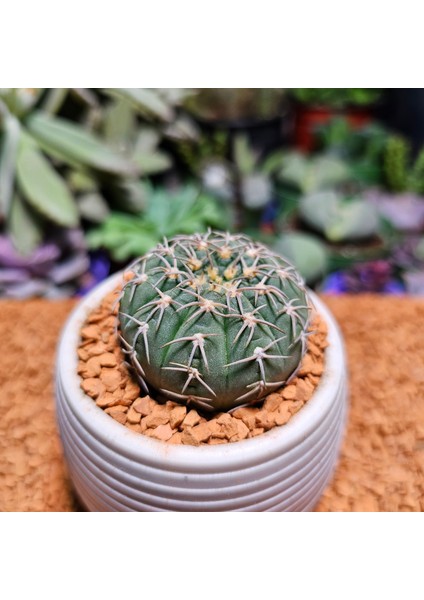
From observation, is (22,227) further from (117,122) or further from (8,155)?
(117,122)

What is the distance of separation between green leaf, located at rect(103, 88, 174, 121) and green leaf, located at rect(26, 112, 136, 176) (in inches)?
7.5

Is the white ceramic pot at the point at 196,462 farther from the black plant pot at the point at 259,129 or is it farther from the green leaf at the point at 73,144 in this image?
the black plant pot at the point at 259,129

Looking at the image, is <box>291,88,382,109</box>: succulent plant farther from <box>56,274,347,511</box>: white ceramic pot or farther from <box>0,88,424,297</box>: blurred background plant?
<box>56,274,347,511</box>: white ceramic pot

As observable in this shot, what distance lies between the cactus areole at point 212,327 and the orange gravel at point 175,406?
24 millimetres

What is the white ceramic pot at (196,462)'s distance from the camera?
897 millimetres

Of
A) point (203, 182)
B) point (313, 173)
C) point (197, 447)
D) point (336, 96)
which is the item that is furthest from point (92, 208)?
point (336, 96)

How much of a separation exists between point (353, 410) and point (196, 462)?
663mm

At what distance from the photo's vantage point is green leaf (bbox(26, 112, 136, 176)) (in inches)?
77.2

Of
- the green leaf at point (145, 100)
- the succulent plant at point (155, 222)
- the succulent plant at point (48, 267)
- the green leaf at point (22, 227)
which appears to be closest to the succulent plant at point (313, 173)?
the succulent plant at point (155, 222)

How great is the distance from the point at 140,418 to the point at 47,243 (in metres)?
1.16

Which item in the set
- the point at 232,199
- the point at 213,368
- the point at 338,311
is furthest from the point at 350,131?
the point at 213,368

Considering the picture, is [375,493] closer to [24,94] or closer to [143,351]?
[143,351]

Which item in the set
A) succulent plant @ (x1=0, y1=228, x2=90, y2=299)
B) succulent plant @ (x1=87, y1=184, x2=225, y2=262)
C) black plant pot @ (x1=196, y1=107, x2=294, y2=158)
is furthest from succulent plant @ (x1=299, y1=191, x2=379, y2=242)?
succulent plant @ (x1=0, y1=228, x2=90, y2=299)

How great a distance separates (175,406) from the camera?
0.98 metres
